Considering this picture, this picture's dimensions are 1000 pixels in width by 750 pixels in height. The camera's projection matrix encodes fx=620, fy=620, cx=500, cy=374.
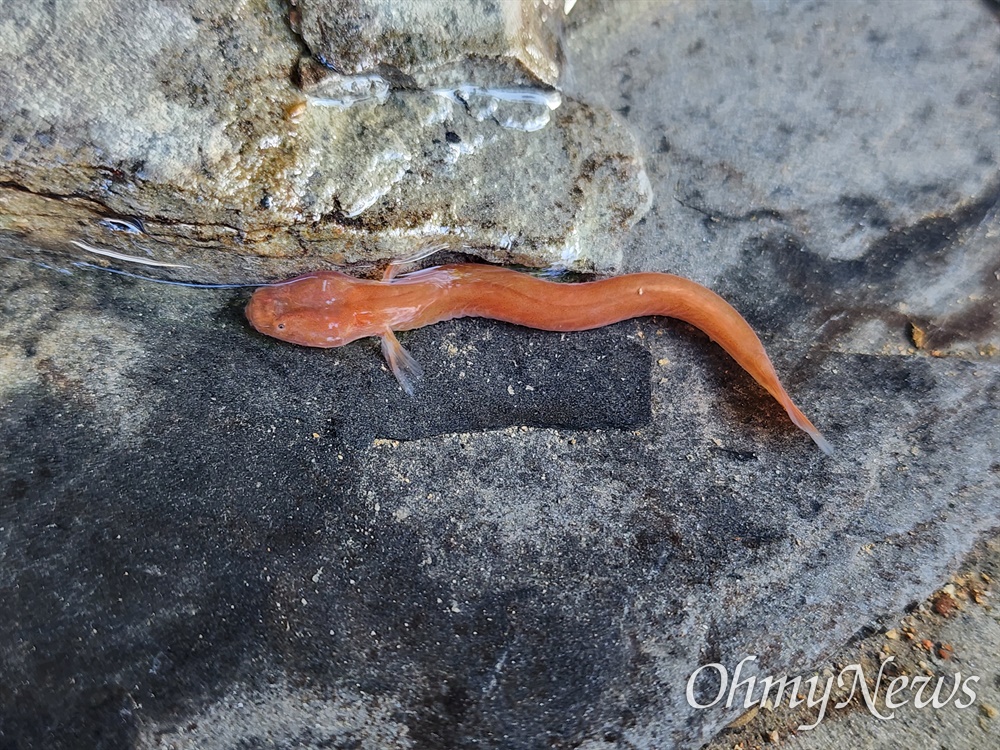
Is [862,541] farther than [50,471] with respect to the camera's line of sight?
Yes

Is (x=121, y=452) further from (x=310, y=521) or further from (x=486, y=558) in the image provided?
(x=486, y=558)

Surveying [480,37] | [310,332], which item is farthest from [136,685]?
[480,37]

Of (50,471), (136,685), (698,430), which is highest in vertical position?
(698,430)

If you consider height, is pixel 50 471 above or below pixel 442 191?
below

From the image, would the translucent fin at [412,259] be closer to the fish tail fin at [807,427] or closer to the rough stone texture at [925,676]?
the fish tail fin at [807,427]

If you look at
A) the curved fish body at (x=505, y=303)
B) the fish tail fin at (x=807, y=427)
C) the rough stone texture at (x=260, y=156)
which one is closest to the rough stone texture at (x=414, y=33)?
the rough stone texture at (x=260, y=156)

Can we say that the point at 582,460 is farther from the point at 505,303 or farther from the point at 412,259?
the point at 412,259

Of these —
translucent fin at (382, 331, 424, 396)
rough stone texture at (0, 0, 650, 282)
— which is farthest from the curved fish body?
rough stone texture at (0, 0, 650, 282)
